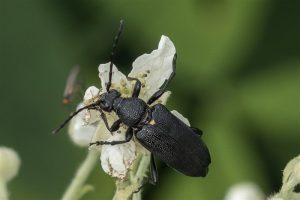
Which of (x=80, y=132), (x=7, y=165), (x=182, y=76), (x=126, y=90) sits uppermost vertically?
(x=126, y=90)

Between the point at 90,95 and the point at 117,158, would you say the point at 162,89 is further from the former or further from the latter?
the point at 117,158

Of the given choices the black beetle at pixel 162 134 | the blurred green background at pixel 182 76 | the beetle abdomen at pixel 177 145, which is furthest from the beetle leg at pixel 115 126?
the blurred green background at pixel 182 76

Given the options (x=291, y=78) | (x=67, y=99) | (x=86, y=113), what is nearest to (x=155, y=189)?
(x=291, y=78)

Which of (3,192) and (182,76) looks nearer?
(3,192)

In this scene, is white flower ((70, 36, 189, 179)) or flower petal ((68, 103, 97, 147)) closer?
white flower ((70, 36, 189, 179))

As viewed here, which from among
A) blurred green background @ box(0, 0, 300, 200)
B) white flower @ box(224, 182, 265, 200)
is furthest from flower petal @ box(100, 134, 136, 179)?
blurred green background @ box(0, 0, 300, 200)

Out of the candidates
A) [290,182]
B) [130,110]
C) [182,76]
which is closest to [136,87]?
[130,110]

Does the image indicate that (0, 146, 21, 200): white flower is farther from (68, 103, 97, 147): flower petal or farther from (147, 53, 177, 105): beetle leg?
(147, 53, 177, 105): beetle leg
